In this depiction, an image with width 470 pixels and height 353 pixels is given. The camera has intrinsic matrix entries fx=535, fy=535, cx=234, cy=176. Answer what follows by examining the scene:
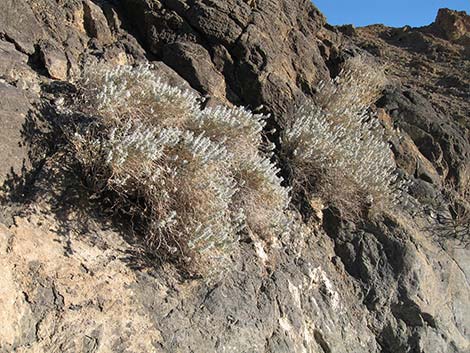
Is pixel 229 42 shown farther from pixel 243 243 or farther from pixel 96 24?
pixel 243 243

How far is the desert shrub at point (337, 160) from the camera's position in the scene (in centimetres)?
532

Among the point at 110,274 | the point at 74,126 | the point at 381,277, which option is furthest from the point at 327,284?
the point at 74,126

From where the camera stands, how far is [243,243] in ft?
14.0

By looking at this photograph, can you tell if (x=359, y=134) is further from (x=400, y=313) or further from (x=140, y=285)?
(x=140, y=285)

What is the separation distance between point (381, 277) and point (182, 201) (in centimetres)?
250

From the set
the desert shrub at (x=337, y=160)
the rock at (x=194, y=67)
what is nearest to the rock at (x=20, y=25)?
the rock at (x=194, y=67)

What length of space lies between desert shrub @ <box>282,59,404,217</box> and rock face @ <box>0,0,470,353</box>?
0.74ft

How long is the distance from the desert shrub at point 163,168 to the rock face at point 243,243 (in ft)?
0.60

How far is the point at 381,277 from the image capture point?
17.1 ft

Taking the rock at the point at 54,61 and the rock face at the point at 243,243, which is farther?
the rock at the point at 54,61

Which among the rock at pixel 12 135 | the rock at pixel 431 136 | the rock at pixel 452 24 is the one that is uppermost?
the rock at pixel 452 24

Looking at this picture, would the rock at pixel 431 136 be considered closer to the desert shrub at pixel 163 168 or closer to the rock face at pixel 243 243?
the rock face at pixel 243 243

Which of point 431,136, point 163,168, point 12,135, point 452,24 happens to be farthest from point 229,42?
point 452,24

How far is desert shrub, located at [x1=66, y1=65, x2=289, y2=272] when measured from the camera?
3510 mm
